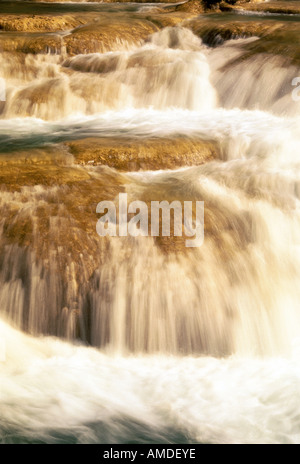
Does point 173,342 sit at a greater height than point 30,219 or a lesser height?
lesser

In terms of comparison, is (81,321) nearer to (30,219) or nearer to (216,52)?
(30,219)

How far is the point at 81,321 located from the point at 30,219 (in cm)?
125

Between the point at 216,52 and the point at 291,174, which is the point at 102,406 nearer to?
the point at 291,174

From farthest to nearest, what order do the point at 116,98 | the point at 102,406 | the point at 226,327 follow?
1. the point at 116,98
2. the point at 226,327
3. the point at 102,406

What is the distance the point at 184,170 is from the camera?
7.93 meters

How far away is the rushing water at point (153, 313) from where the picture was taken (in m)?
4.70

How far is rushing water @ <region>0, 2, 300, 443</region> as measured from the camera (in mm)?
4703

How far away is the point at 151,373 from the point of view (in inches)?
210

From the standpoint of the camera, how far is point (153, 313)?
5.62 m
